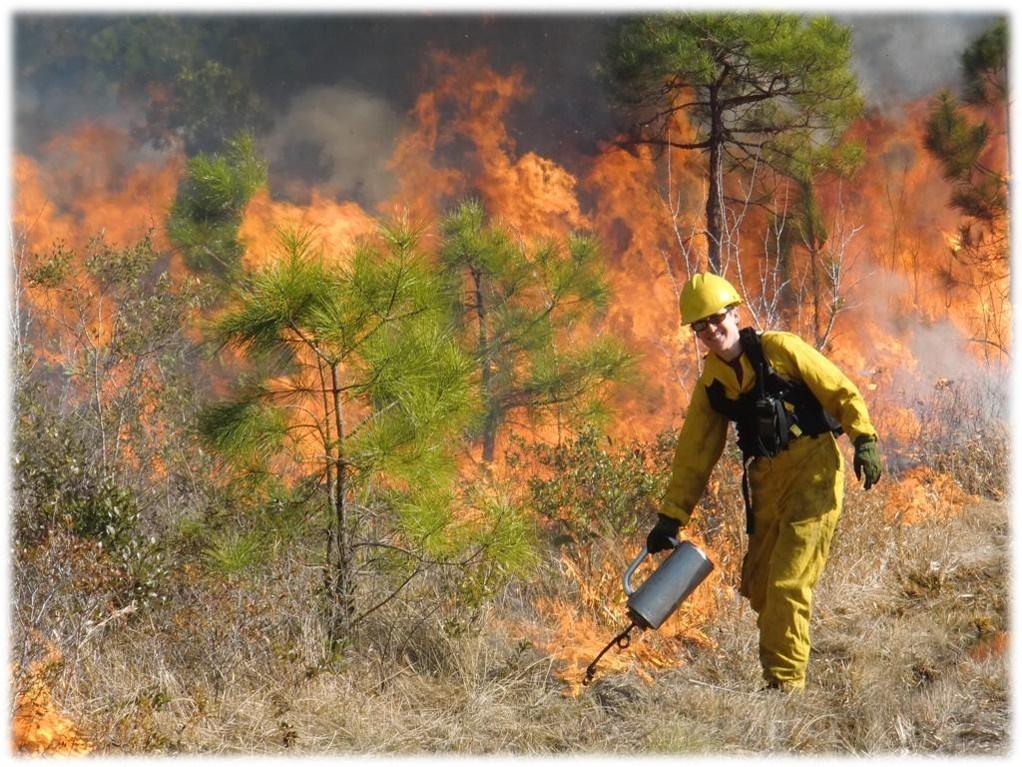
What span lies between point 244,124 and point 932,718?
27.7ft

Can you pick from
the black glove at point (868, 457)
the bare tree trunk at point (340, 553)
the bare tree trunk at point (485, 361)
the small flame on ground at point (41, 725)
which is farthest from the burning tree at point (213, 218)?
the black glove at point (868, 457)

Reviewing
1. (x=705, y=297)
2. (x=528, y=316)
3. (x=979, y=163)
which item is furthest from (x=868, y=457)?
(x=979, y=163)

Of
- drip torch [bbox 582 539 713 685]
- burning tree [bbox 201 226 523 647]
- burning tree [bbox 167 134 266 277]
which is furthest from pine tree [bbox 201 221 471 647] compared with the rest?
burning tree [bbox 167 134 266 277]

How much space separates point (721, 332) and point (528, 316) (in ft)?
15.2

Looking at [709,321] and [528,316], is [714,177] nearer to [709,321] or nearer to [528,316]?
[528,316]

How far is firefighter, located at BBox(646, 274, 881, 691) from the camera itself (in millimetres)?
4188

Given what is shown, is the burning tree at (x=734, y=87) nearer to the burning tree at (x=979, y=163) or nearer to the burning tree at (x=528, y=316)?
the burning tree at (x=528, y=316)

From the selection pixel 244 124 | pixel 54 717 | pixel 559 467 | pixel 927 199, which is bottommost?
pixel 54 717

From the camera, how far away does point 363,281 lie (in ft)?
15.8

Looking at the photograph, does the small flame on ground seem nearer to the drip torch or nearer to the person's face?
the drip torch

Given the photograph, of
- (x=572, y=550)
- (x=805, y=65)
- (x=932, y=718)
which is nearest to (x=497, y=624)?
(x=572, y=550)

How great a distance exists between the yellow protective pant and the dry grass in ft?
0.60

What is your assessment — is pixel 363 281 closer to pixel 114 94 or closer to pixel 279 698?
pixel 279 698

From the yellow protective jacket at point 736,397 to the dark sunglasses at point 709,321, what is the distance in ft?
0.60
